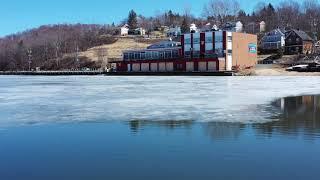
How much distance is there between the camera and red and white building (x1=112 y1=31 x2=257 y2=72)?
82.4 meters

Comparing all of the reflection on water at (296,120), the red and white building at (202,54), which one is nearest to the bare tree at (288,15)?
the red and white building at (202,54)

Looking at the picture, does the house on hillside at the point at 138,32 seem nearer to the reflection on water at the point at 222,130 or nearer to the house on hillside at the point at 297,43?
the house on hillside at the point at 297,43

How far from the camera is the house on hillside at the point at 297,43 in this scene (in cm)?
10312

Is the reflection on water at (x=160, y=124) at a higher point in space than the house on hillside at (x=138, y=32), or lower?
lower

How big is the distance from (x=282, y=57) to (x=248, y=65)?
39.8ft

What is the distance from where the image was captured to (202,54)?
278 feet

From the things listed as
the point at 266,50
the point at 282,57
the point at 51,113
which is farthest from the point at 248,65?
the point at 51,113

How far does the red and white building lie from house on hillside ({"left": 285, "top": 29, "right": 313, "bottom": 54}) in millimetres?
16251

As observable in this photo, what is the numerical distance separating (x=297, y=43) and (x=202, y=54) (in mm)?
29615

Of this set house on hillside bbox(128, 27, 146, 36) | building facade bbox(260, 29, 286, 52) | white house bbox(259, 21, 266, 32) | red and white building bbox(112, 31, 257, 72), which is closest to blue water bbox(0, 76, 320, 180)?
red and white building bbox(112, 31, 257, 72)

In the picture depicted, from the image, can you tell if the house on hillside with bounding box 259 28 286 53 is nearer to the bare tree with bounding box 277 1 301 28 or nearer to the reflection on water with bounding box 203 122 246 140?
the bare tree with bounding box 277 1 301 28

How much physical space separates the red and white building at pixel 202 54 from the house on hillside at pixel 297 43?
16251 millimetres

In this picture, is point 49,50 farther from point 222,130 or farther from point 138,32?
point 222,130

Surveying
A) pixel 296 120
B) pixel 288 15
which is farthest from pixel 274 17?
pixel 296 120
